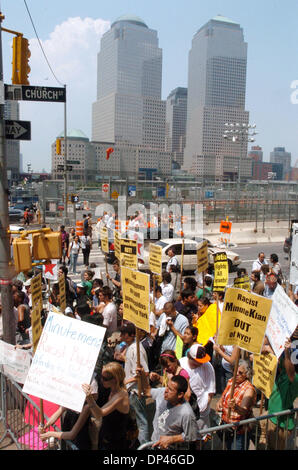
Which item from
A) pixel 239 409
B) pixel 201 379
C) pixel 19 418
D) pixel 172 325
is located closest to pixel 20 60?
pixel 172 325

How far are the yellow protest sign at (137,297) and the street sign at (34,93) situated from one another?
9.01 feet

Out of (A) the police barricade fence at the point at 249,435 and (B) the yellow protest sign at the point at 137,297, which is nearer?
(A) the police barricade fence at the point at 249,435

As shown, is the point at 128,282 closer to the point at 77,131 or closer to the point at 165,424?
the point at 165,424

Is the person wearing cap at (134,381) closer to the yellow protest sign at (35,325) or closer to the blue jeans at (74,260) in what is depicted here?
the yellow protest sign at (35,325)

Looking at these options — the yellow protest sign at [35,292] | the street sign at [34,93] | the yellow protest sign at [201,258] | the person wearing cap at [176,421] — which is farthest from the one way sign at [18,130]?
the yellow protest sign at [201,258]

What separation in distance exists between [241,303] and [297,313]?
1.84ft

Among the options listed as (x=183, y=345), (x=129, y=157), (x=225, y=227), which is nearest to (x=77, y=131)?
(x=129, y=157)

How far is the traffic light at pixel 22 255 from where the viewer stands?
567 centimetres

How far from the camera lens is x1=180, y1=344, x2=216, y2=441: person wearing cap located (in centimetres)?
484

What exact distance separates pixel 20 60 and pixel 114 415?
475 centimetres

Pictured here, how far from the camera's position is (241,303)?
4355mm

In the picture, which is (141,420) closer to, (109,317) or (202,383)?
(202,383)

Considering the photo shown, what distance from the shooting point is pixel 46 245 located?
A: 235 inches

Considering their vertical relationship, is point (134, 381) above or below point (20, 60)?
below
